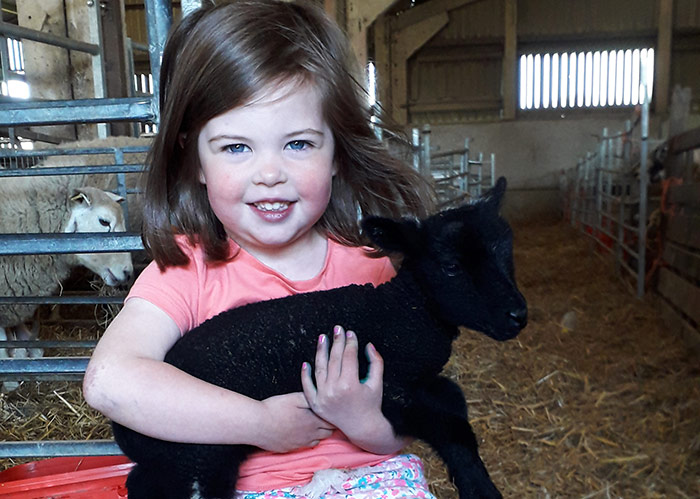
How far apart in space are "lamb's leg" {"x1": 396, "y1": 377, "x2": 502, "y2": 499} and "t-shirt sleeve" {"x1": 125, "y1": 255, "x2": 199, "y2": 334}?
0.46 metres

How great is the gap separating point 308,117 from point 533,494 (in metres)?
1.96

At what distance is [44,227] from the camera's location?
386 cm

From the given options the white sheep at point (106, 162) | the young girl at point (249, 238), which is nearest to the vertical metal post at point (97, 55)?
the white sheep at point (106, 162)

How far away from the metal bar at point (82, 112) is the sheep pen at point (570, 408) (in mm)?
1690

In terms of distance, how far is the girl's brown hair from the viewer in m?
1.08

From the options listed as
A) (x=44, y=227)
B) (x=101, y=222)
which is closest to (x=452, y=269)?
(x=101, y=222)

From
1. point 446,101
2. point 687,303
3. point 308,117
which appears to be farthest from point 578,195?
point 308,117

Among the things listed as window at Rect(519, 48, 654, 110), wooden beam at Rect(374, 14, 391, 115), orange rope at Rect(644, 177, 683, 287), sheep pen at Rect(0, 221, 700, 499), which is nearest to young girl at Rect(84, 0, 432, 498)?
sheep pen at Rect(0, 221, 700, 499)

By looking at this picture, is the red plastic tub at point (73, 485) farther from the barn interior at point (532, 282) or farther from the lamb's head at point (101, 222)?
the lamb's head at point (101, 222)

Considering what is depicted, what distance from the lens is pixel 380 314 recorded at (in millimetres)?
1133

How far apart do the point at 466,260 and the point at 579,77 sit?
42.9ft

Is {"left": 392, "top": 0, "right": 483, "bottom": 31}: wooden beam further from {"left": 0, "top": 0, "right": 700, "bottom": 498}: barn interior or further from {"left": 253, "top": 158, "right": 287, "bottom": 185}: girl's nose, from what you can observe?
{"left": 253, "top": 158, "right": 287, "bottom": 185}: girl's nose

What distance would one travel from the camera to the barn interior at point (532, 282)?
1.65 meters

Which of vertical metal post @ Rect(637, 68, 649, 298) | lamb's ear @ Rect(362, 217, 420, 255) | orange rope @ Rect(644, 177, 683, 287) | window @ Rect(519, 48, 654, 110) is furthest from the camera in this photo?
window @ Rect(519, 48, 654, 110)
